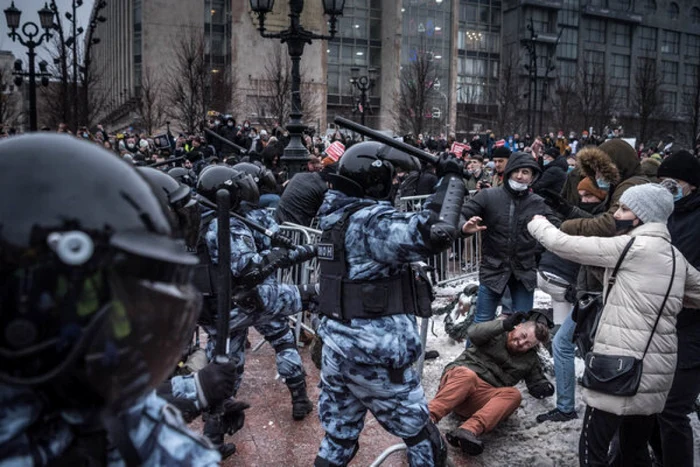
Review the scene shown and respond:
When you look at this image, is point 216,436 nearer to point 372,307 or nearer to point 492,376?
point 372,307

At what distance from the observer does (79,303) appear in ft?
4.45

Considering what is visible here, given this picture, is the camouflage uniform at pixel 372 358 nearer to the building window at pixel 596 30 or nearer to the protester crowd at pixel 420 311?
the protester crowd at pixel 420 311

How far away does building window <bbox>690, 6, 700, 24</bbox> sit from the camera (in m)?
76.7

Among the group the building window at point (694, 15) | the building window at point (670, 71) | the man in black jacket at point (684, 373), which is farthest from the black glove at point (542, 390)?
the building window at point (694, 15)

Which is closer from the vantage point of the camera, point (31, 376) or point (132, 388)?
point (31, 376)

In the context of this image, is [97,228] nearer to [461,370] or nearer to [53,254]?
[53,254]

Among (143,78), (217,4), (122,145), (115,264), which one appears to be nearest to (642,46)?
(217,4)

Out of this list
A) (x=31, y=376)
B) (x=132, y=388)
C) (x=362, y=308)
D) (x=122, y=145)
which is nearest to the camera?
(x=31, y=376)

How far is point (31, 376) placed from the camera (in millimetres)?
1322

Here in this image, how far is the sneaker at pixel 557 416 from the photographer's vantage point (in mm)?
5066

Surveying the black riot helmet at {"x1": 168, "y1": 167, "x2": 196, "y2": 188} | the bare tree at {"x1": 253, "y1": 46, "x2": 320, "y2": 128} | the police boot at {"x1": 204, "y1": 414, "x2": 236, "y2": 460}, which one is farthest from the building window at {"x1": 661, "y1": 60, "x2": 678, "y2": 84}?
the police boot at {"x1": 204, "y1": 414, "x2": 236, "y2": 460}

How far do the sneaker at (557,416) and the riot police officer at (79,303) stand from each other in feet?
13.6

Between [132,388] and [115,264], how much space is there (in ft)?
0.94

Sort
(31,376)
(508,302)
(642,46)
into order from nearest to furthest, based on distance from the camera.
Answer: (31,376) → (508,302) → (642,46)
